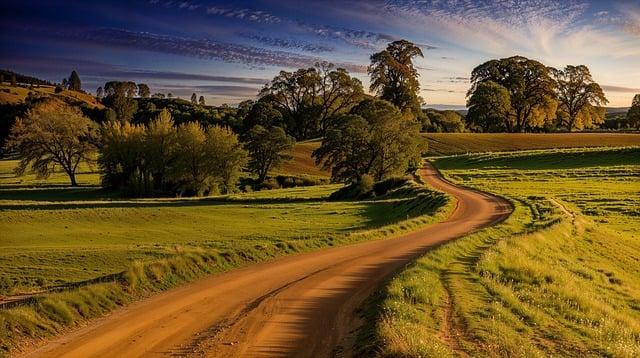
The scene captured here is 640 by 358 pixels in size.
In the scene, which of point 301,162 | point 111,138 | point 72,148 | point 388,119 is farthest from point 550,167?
point 72,148

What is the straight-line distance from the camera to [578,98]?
119 meters

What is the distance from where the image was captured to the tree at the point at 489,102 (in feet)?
351

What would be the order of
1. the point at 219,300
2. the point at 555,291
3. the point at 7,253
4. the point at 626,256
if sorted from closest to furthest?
the point at 219,300 → the point at 555,291 → the point at 7,253 → the point at 626,256

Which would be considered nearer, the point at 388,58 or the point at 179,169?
the point at 179,169

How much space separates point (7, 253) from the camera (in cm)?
2705

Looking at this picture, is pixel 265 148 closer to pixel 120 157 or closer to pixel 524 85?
pixel 120 157

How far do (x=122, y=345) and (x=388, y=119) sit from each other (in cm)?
5953

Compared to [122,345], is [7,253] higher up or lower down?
lower down

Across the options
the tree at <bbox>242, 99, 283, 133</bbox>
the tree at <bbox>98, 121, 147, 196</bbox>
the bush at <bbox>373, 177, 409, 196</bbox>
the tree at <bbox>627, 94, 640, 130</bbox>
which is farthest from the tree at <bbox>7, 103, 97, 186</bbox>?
the tree at <bbox>627, 94, 640, 130</bbox>

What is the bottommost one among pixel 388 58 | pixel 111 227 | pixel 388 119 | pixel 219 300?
pixel 111 227

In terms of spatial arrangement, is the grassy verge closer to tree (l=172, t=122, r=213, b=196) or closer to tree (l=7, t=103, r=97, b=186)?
tree (l=7, t=103, r=97, b=186)

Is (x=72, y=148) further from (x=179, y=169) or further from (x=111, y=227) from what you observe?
(x=111, y=227)

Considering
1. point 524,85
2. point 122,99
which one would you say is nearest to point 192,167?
point 524,85

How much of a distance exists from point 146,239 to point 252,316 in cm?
2402
